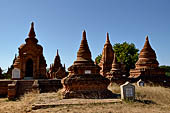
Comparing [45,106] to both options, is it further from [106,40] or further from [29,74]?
[106,40]

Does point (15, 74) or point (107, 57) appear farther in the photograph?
point (107, 57)

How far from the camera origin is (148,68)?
2111 centimetres

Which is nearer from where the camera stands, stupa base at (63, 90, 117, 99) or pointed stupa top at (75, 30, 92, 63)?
stupa base at (63, 90, 117, 99)

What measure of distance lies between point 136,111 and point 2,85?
12.5m

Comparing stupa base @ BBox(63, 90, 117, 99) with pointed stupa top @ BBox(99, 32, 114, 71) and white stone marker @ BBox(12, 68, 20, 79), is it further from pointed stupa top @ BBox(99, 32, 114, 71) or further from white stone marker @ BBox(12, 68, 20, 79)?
pointed stupa top @ BBox(99, 32, 114, 71)

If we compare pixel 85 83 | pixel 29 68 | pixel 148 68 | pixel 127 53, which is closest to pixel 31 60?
pixel 29 68

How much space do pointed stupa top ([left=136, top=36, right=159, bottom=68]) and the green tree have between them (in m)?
16.7

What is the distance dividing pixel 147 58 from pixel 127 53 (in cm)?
1985

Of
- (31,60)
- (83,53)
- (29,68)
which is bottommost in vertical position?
(29,68)

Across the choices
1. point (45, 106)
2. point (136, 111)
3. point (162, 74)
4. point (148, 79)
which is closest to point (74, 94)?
point (45, 106)

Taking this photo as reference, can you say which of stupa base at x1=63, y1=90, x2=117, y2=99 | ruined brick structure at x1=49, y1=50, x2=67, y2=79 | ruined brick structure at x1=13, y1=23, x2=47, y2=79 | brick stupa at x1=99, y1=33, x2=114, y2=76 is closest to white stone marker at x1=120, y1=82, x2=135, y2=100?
stupa base at x1=63, y1=90, x2=117, y2=99

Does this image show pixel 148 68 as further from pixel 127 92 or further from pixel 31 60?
pixel 31 60

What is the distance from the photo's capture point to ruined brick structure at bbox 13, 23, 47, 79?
70.1ft

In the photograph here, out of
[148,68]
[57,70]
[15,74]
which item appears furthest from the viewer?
[57,70]
